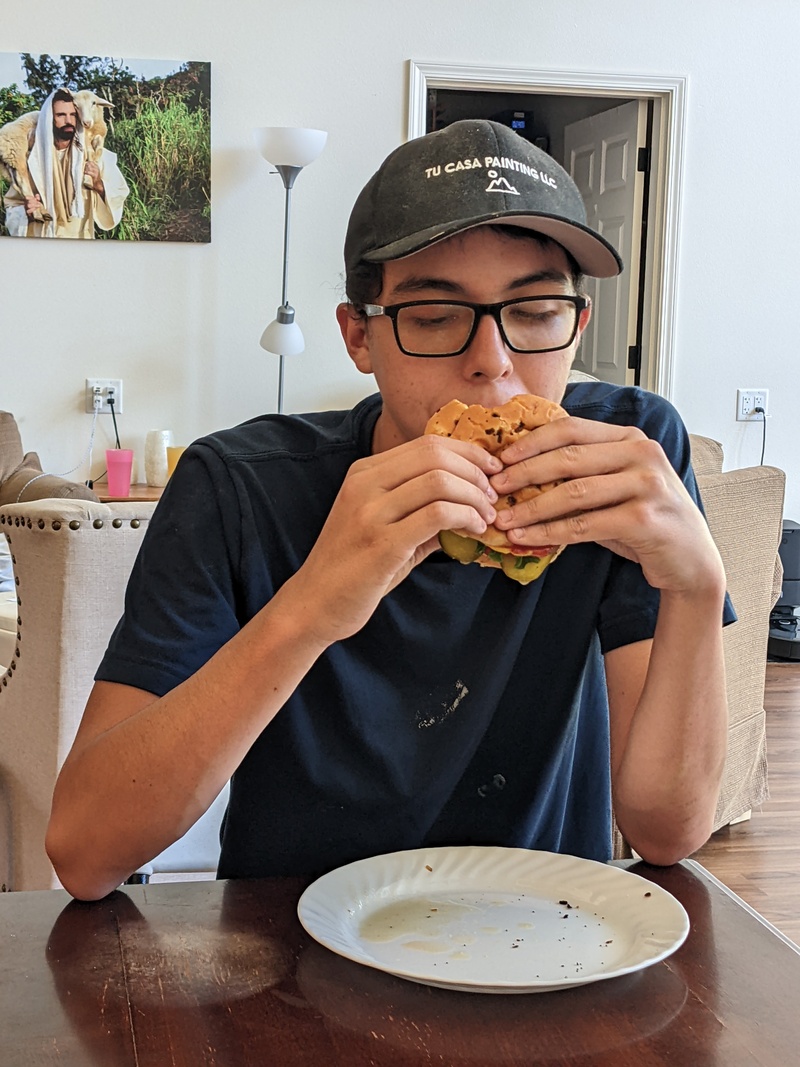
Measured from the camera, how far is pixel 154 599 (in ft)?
3.87

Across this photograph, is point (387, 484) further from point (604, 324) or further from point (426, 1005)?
point (604, 324)

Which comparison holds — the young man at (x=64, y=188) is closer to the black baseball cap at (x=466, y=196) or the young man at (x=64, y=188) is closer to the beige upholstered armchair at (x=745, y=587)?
the beige upholstered armchair at (x=745, y=587)

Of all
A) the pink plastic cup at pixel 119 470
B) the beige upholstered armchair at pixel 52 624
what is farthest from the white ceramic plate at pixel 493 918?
the pink plastic cup at pixel 119 470

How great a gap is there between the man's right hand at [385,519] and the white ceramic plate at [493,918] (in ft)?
0.72

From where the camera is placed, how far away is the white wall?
195 inches

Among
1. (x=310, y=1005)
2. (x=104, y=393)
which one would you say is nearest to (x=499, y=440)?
(x=310, y=1005)

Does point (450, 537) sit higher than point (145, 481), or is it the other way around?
point (450, 537)

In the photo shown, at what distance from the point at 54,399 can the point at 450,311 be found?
4.12 metres

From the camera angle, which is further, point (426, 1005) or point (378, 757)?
point (378, 757)

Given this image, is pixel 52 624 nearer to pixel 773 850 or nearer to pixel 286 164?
pixel 773 850

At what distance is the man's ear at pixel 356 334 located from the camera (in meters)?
1.32

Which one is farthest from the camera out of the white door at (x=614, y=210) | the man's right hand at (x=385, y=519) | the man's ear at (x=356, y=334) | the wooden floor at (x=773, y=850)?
the white door at (x=614, y=210)

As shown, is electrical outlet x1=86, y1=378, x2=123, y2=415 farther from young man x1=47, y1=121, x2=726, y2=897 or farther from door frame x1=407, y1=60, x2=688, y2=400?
young man x1=47, y1=121, x2=726, y2=897

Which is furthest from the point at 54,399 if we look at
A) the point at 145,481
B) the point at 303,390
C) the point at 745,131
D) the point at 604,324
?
the point at 745,131
